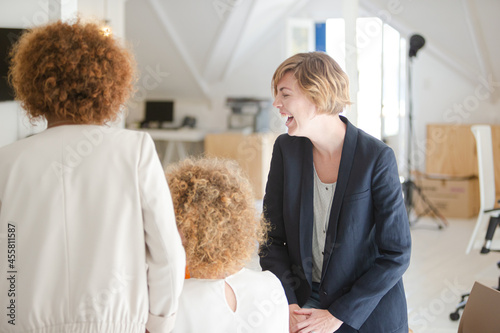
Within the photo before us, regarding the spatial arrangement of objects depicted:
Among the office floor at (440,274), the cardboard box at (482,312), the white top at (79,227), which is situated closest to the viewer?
the white top at (79,227)

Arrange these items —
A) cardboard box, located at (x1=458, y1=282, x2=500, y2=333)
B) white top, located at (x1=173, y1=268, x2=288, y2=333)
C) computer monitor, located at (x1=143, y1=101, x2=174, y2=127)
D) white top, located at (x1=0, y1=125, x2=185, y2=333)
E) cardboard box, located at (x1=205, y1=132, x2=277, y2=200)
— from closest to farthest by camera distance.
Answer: white top, located at (x1=0, y1=125, x2=185, y2=333)
white top, located at (x1=173, y1=268, x2=288, y2=333)
cardboard box, located at (x1=458, y1=282, x2=500, y2=333)
cardboard box, located at (x1=205, y1=132, x2=277, y2=200)
computer monitor, located at (x1=143, y1=101, x2=174, y2=127)

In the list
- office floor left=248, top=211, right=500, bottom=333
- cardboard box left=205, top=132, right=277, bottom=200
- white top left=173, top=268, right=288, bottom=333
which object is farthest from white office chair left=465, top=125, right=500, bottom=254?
cardboard box left=205, top=132, right=277, bottom=200

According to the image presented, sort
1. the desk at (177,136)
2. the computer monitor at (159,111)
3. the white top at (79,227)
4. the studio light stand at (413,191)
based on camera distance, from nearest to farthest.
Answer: the white top at (79,227) → the studio light stand at (413,191) → the desk at (177,136) → the computer monitor at (159,111)

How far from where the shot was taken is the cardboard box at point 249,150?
23.2 ft

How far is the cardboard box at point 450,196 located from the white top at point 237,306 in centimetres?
541

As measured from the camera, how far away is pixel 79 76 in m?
1.17

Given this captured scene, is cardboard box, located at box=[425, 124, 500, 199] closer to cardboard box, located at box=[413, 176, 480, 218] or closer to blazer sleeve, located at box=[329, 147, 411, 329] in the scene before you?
cardboard box, located at box=[413, 176, 480, 218]

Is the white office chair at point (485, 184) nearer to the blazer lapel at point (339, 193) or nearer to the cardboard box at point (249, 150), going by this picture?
the blazer lapel at point (339, 193)

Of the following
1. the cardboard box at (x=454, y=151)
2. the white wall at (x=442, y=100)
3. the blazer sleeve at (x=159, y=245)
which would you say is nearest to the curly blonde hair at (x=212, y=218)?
the blazer sleeve at (x=159, y=245)

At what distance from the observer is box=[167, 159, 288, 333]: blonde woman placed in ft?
4.27

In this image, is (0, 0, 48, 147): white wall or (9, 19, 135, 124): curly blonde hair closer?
(9, 19, 135, 124): curly blonde hair

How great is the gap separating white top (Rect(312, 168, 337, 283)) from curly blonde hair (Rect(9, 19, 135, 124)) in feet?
2.45

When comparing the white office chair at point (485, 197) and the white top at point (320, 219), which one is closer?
the white top at point (320, 219)

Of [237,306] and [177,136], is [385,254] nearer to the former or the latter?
[237,306]
